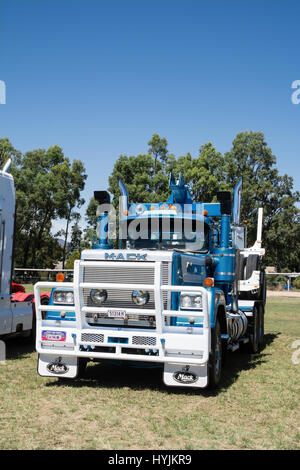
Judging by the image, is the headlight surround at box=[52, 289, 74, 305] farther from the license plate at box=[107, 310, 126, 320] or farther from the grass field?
the grass field

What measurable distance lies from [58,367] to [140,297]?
1.62 metres

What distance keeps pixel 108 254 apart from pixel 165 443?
125 inches

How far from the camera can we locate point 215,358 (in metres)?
7.21

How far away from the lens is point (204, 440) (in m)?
5.08

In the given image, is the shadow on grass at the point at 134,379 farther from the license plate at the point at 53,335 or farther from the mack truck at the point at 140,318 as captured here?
the license plate at the point at 53,335

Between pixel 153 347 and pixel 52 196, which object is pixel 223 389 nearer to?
pixel 153 347

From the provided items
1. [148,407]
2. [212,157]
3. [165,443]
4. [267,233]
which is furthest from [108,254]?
[267,233]

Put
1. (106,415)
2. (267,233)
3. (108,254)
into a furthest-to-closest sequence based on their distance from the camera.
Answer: (267,233) → (108,254) → (106,415)

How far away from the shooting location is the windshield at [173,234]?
28.9 ft

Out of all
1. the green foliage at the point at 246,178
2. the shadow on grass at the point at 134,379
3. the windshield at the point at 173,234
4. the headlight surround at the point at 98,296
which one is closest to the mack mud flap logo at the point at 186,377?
the shadow on grass at the point at 134,379

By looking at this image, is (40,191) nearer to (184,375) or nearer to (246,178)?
(246,178)

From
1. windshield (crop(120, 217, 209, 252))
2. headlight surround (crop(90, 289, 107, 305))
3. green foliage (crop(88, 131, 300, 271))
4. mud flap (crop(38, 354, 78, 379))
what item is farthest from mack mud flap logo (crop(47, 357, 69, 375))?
green foliage (crop(88, 131, 300, 271))

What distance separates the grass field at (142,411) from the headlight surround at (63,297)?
1195mm

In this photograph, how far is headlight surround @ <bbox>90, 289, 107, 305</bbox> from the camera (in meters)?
7.23
